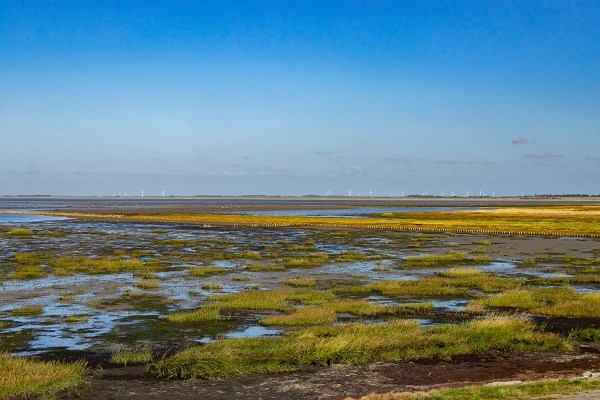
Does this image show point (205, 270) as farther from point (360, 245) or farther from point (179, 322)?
point (360, 245)

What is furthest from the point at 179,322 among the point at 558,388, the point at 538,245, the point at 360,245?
the point at 538,245

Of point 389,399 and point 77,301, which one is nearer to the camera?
point 389,399

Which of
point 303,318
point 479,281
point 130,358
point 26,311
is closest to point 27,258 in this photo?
point 26,311

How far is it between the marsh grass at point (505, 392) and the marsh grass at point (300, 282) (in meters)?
20.1

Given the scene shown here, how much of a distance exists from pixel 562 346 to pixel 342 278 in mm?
19680

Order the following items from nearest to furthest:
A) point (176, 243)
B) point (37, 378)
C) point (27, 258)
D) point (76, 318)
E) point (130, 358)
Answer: point (37, 378) → point (130, 358) → point (76, 318) → point (27, 258) → point (176, 243)

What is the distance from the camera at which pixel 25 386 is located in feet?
51.4

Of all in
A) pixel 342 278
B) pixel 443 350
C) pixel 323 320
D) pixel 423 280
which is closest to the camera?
pixel 443 350

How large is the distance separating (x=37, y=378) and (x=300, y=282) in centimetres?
2087

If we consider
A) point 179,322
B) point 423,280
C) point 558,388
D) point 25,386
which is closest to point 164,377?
point 25,386

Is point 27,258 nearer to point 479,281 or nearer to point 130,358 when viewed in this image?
point 479,281

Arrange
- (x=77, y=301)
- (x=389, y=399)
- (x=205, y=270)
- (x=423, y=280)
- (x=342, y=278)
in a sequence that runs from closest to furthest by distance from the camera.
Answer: (x=389, y=399), (x=77, y=301), (x=423, y=280), (x=342, y=278), (x=205, y=270)

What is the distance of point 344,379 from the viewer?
1695 centimetres

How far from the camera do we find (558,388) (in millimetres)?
15352
